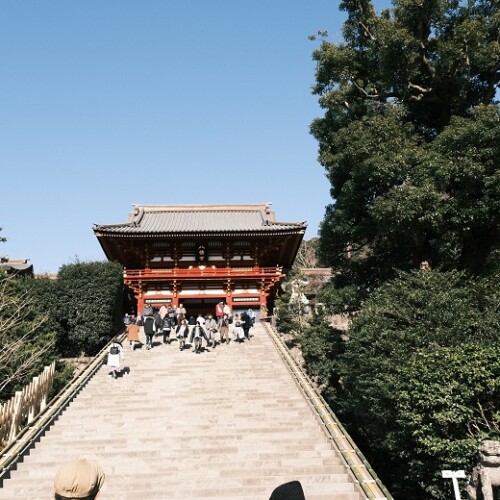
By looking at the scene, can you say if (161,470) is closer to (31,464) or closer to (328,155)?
(31,464)

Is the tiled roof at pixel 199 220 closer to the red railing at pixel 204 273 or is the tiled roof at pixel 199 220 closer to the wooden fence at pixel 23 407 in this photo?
the red railing at pixel 204 273

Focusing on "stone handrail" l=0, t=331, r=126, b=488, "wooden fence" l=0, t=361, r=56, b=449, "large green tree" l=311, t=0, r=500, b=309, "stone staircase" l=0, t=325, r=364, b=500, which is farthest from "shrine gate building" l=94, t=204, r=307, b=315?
"wooden fence" l=0, t=361, r=56, b=449

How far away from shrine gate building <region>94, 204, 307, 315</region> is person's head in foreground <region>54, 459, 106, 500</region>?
23.6 metres

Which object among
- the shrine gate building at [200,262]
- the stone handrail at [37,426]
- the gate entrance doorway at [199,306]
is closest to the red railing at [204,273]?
Answer: the shrine gate building at [200,262]

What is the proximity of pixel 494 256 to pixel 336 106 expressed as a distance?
7280mm

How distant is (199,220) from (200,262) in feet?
16.8

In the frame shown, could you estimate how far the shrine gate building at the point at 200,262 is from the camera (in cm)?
2636

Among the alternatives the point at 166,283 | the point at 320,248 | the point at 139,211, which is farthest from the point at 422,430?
the point at 139,211

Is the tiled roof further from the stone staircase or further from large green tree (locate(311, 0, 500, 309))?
the stone staircase

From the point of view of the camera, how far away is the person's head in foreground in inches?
101

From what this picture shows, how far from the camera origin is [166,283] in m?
26.9

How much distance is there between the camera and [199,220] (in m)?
31.8

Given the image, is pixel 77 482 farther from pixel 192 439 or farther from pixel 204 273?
pixel 204 273

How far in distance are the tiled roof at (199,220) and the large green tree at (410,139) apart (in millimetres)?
10351
